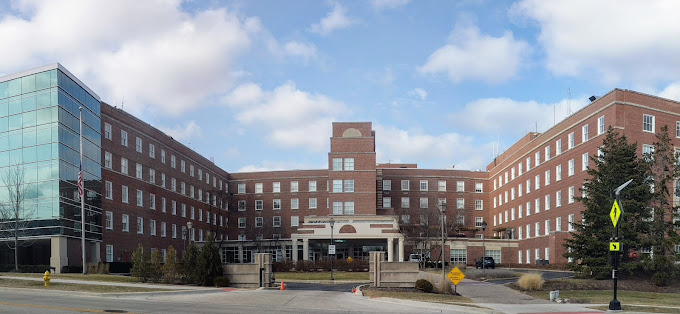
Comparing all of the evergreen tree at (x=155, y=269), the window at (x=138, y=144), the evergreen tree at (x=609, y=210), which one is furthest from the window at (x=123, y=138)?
the evergreen tree at (x=609, y=210)

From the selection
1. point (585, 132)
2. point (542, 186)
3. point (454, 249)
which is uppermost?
point (585, 132)

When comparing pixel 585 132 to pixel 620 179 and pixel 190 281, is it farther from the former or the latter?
pixel 190 281

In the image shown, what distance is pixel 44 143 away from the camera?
53.5 metres

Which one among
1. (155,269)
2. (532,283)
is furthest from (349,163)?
(532,283)

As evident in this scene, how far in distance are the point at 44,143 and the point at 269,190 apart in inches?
2085

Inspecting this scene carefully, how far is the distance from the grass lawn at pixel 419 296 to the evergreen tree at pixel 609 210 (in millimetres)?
15859

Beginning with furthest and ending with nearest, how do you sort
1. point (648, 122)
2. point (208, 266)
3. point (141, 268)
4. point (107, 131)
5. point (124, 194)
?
point (124, 194)
point (107, 131)
point (648, 122)
point (141, 268)
point (208, 266)

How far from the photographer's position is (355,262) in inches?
2502

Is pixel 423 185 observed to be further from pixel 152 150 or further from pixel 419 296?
pixel 419 296

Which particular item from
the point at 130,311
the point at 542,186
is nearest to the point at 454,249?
the point at 542,186

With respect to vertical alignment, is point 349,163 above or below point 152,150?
below

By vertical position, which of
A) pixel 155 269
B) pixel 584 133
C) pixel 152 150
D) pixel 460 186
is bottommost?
pixel 155 269

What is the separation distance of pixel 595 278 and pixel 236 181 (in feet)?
233

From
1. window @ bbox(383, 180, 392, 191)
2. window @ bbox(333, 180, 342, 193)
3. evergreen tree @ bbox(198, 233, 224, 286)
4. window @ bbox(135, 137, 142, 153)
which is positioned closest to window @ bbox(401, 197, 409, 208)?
window @ bbox(383, 180, 392, 191)
